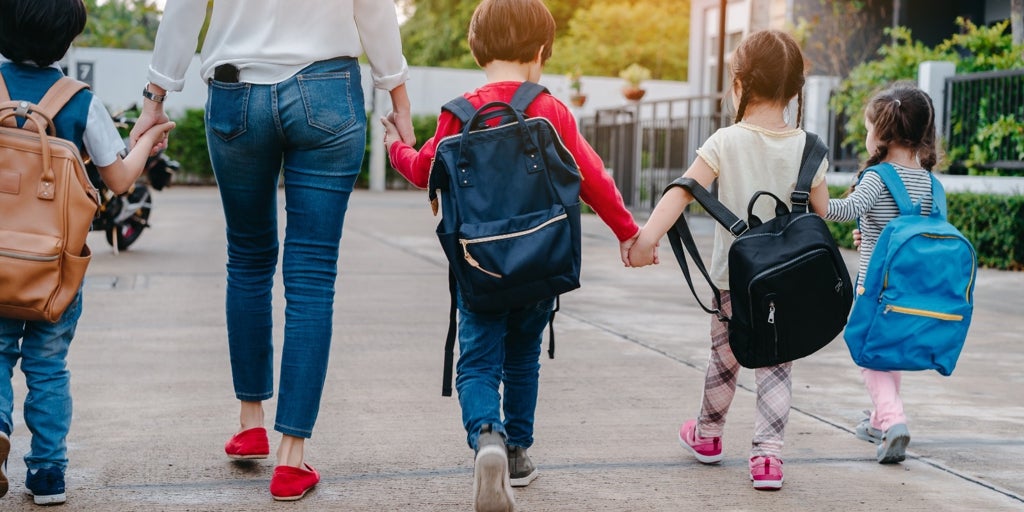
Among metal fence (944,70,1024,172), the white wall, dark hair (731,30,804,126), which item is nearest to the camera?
dark hair (731,30,804,126)

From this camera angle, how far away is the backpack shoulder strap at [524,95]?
320cm

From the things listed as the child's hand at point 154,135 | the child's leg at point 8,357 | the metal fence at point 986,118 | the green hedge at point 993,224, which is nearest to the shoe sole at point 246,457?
the child's leg at point 8,357

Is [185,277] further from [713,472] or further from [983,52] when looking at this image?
[983,52]

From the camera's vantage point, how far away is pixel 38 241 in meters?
3.11

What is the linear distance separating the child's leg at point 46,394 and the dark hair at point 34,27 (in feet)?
2.38

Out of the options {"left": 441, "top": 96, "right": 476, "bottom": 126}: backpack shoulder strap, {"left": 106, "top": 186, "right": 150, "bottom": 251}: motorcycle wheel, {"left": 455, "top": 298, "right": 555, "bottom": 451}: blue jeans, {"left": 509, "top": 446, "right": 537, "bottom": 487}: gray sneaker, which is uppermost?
{"left": 441, "top": 96, "right": 476, "bottom": 126}: backpack shoulder strap

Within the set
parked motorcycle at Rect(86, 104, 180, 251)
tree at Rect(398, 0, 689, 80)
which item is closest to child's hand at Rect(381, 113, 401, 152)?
parked motorcycle at Rect(86, 104, 180, 251)

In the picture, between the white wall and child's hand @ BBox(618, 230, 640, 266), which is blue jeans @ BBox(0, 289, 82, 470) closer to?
child's hand @ BBox(618, 230, 640, 266)

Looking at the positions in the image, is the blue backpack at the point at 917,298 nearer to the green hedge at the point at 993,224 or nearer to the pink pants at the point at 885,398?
the pink pants at the point at 885,398

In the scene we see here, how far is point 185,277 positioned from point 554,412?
217 inches

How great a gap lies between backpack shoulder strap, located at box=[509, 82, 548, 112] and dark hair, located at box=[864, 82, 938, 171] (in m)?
1.44

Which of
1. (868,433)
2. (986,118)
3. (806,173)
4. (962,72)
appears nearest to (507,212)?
(806,173)

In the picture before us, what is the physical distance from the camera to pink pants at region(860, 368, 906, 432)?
3.93 m

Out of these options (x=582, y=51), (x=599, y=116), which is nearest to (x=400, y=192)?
(x=599, y=116)
